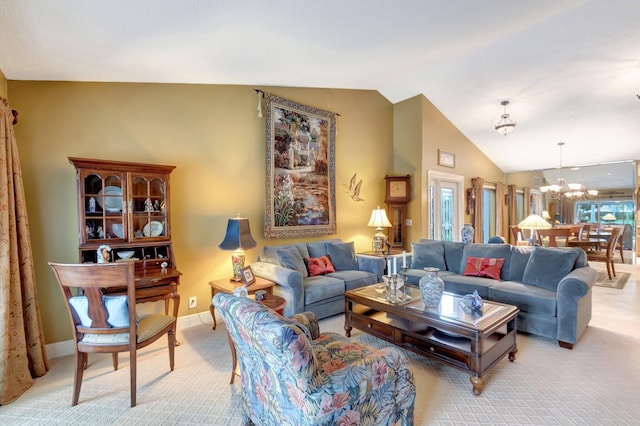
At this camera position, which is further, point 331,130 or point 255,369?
point 331,130

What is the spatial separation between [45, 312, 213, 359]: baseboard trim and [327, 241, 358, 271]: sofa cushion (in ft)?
5.95

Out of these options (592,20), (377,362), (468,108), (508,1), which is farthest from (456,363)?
(468,108)

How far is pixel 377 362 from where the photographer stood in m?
1.50

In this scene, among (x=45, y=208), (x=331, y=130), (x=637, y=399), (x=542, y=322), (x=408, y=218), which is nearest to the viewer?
(x=637, y=399)

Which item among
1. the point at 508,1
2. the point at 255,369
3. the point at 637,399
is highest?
the point at 508,1

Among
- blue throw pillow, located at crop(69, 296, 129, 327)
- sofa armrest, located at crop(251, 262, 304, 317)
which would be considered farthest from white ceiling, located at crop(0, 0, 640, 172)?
sofa armrest, located at crop(251, 262, 304, 317)

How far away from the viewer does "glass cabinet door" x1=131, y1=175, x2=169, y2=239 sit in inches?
113

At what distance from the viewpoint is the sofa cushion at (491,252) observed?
12.0 feet

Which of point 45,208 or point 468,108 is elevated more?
point 468,108

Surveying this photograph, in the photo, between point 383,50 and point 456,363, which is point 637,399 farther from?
point 383,50

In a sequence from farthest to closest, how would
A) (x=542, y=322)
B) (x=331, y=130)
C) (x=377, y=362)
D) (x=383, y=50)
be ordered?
(x=331, y=130)
(x=383, y=50)
(x=542, y=322)
(x=377, y=362)

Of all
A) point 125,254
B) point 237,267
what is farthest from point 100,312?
point 237,267

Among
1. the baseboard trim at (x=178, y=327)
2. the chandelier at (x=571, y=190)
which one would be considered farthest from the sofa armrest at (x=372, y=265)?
the chandelier at (x=571, y=190)

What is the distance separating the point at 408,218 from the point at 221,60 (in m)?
3.99
